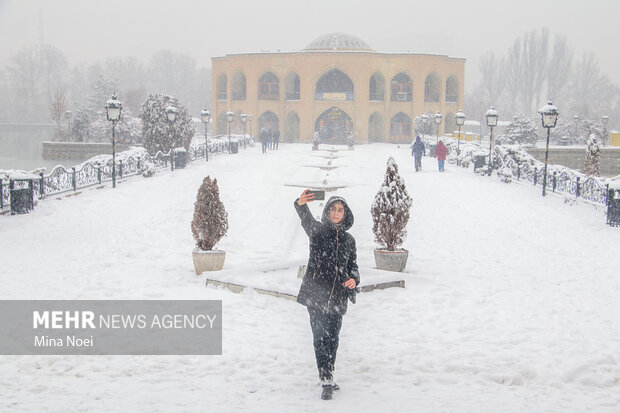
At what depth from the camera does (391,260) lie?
25.0 ft

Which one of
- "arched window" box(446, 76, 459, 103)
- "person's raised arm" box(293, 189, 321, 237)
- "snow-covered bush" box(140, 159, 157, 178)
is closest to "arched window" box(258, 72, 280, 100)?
"arched window" box(446, 76, 459, 103)

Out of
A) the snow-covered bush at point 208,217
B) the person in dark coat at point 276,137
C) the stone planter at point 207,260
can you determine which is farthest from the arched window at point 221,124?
the stone planter at point 207,260

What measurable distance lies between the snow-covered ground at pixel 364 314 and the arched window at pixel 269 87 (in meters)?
34.9

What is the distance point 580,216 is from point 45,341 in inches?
440

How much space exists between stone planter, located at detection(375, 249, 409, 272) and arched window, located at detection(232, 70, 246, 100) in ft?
138

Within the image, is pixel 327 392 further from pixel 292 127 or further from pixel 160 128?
pixel 292 127

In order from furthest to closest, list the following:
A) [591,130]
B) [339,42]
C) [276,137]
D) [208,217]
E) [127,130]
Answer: [339,42] → [591,130] → [127,130] → [276,137] → [208,217]

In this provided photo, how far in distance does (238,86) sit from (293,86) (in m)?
5.34

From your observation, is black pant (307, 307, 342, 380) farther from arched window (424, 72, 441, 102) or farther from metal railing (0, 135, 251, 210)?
arched window (424, 72, 441, 102)

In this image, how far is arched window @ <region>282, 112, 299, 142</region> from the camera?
46812 millimetres

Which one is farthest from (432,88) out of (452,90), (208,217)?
(208,217)

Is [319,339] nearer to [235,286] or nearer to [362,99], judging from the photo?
[235,286]

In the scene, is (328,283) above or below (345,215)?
below

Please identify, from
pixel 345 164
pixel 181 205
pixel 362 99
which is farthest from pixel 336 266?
pixel 362 99
